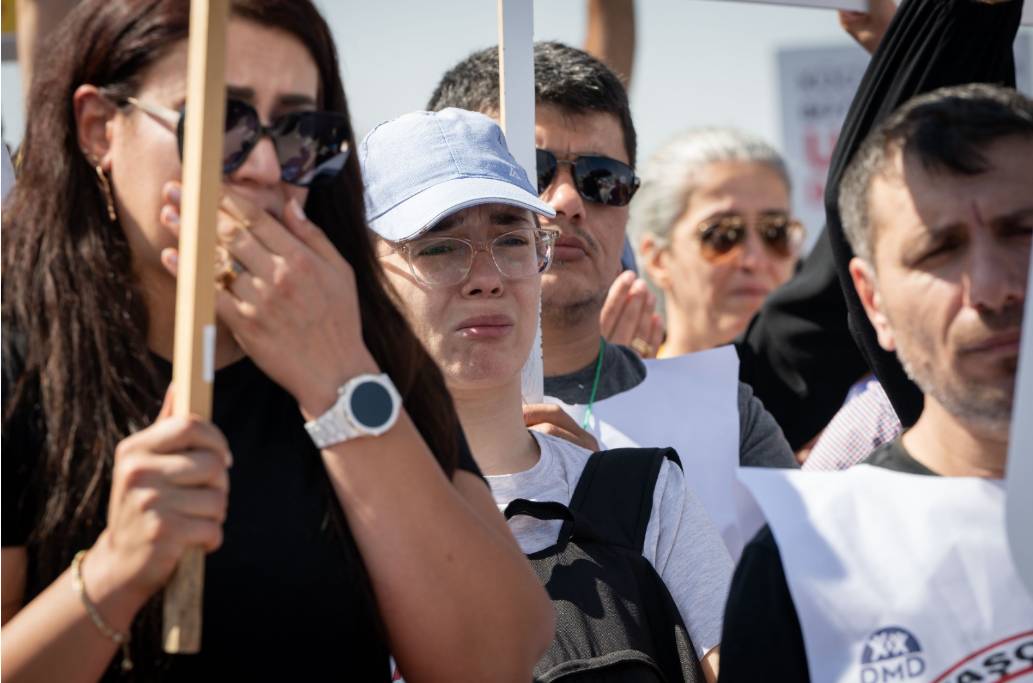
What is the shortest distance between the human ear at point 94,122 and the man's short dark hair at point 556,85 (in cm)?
159

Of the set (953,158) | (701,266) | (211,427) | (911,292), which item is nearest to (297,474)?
(211,427)

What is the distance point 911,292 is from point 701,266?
2.79 metres

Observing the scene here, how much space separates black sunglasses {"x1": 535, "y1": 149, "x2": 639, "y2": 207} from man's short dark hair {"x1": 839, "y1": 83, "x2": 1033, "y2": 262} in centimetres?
118

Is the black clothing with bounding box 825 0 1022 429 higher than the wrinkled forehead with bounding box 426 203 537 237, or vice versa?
the black clothing with bounding box 825 0 1022 429

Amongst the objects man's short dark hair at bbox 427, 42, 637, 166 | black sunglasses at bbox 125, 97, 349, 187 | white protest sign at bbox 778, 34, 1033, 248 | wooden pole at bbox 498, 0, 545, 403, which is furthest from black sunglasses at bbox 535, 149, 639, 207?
white protest sign at bbox 778, 34, 1033, 248

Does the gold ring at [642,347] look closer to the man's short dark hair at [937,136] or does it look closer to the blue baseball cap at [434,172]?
the blue baseball cap at [434,172]

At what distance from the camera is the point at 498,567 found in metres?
1.78

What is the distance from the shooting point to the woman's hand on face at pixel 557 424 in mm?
2777

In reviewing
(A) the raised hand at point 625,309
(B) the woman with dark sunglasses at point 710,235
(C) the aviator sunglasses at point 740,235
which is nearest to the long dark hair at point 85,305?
(A) the raised hand at point 625,309

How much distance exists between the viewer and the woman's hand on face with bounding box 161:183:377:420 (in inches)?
66.4

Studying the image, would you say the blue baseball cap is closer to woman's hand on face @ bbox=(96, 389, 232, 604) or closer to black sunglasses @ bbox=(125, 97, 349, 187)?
black sunglasses @ bbox=(125, 97, 349, 187)

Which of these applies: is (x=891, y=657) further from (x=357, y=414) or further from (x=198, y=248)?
(x=198, y=248)

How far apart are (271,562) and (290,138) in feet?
1.60

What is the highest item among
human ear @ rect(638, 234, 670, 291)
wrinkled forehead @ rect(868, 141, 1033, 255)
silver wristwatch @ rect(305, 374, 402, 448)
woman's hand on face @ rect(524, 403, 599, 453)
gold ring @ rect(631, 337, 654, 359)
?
human ear @ rect(638, 234, 670, 291)
